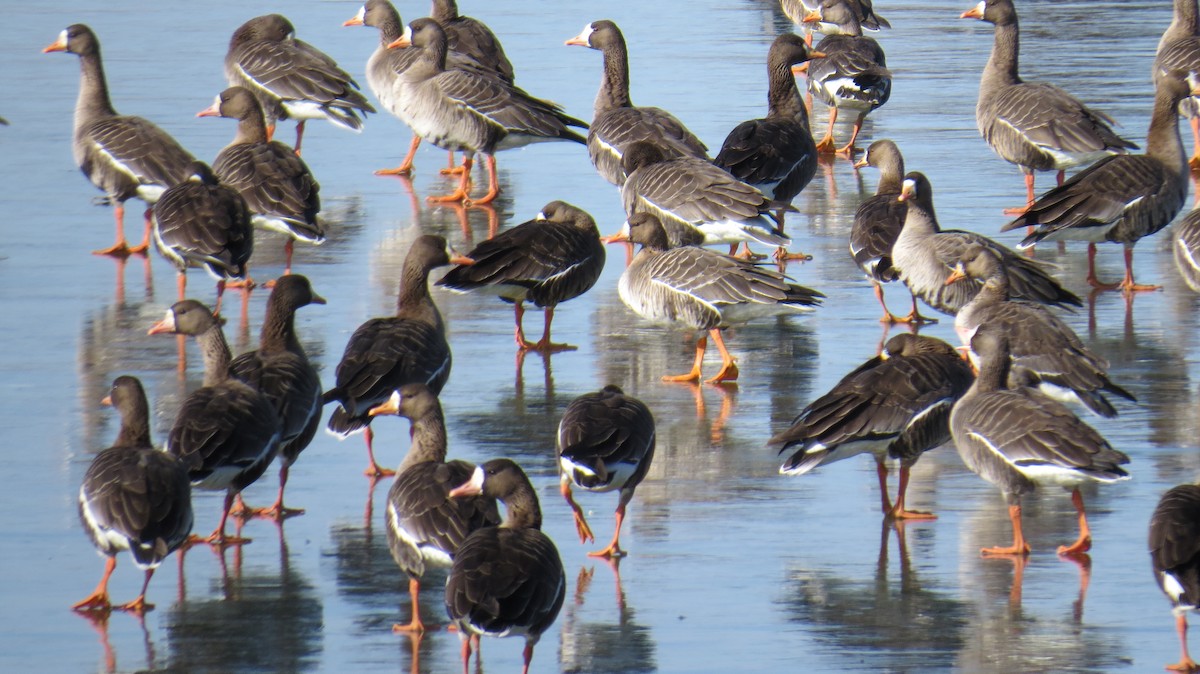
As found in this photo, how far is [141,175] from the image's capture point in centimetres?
1431

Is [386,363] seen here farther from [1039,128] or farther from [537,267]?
[1039,128]

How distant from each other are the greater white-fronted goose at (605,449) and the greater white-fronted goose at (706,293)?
2.55m

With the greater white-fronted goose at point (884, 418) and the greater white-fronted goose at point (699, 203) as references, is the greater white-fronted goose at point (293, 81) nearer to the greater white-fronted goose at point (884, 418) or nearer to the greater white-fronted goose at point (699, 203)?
the greater white-fronted goose at point (699, 203)

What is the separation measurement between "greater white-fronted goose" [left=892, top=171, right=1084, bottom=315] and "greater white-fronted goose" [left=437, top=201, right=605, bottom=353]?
2.11 meters

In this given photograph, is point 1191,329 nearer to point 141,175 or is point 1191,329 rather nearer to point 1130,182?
point 1130,182

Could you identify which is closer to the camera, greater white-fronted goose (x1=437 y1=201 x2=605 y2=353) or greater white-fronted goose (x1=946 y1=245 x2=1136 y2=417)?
greater white-fronted goose (x1=946 y1=245 x2=1136 y2=417)

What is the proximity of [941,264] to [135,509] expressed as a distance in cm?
629

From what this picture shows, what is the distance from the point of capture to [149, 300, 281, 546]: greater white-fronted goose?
8508mm

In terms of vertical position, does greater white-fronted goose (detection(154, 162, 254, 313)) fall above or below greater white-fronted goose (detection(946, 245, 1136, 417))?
above

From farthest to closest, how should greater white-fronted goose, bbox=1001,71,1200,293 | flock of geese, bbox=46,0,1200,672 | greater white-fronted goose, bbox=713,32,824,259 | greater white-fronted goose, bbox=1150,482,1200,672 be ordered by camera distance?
greater white-fronted goose, bbox=713,32,824,259, greater white-fronted goose, bbox=1001,71,1200,293, flock of geese, bbox=46,0,1200,672, greater white-fronted goose, bbox=1150,482,1200,672

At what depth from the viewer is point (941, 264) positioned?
12.4 meters

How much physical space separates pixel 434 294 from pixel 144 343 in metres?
2.36

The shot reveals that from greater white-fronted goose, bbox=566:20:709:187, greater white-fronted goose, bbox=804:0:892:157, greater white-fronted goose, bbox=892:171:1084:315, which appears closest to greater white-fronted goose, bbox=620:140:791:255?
greater white-fronted goose, bbox=566:20:709:187

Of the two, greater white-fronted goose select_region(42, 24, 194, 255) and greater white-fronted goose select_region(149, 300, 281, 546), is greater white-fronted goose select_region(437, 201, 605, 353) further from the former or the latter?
greater white-fronted goose select_region(42, 24, 194, 255)
